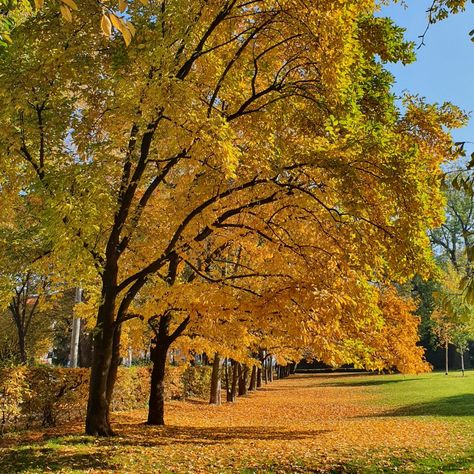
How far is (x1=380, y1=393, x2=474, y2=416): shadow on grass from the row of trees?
8.88 m

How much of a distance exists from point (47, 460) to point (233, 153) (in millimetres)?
5532

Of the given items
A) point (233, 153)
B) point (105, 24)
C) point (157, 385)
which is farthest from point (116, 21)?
point (157, 385)

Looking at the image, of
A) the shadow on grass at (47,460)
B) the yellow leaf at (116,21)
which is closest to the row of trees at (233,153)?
the shadow on grass at (47,460)

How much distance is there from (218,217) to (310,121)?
2.57m

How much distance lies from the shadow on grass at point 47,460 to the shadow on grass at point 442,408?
1391 cm

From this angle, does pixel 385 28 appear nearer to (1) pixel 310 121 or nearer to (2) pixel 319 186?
(1) pixel 310 121

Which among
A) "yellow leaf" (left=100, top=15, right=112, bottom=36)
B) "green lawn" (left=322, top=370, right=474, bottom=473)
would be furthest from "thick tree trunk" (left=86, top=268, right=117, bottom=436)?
"yellow leaf" (left=100, top=15, right=112, bottom=36)

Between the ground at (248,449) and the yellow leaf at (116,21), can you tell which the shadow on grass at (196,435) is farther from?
the yellow leaf at (116,21)

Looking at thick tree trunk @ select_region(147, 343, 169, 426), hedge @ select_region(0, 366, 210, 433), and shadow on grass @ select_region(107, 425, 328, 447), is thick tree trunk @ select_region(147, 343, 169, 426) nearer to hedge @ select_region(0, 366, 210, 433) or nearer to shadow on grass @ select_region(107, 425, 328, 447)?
shadow on grass @ select_region(107, 425, 328, 447)

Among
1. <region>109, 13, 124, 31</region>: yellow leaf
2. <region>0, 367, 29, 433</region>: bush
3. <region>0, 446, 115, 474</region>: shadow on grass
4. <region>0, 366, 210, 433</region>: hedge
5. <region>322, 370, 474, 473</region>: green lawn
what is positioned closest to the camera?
<region>109, 13, 124, 31</region>: yellow leaf

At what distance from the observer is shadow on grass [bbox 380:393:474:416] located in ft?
60.6

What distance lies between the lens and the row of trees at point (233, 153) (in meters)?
7.80

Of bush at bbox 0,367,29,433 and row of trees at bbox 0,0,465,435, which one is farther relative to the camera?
bush at bbox 0,367,29,433

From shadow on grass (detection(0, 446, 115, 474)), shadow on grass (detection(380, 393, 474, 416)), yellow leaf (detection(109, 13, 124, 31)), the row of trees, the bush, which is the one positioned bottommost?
shadow on grass (detection(380, 393, 474, 416))
